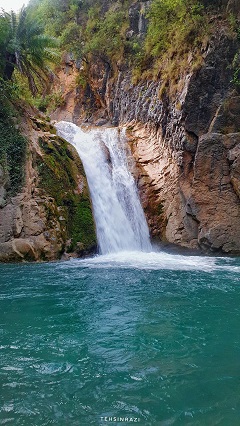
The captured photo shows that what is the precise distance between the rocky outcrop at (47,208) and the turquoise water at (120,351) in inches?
116

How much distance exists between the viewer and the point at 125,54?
21.0 m

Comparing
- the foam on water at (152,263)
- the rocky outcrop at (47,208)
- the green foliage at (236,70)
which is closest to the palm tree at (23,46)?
the rocky outcrop at (47,208)

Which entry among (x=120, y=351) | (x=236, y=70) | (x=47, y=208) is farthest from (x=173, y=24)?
(x=120, y=351)

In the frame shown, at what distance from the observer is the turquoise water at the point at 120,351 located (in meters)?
3.07

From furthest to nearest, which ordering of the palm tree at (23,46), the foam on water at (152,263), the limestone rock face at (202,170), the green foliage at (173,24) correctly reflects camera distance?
the green foliage at (173,24), the palm tree at (23,46), the limestone rock face at (202,170), the foam on water at (152,263)

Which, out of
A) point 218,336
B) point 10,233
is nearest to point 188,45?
point 10,233

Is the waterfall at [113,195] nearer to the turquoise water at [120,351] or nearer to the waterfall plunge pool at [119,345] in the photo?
the waterfall plunge pool at [119,345]

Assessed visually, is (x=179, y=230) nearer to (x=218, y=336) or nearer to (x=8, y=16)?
(x=218, y=336)

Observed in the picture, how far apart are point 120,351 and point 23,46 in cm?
1359

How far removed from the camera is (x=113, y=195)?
14477 millimetres

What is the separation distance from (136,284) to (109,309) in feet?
5.81

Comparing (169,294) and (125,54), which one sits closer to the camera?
(169,294)

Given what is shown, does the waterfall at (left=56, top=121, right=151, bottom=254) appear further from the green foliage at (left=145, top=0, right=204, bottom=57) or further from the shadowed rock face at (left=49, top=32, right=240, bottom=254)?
the green foliage at (left=145, top=0, right=204, bottom=57)

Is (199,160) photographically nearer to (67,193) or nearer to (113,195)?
(113,195)
